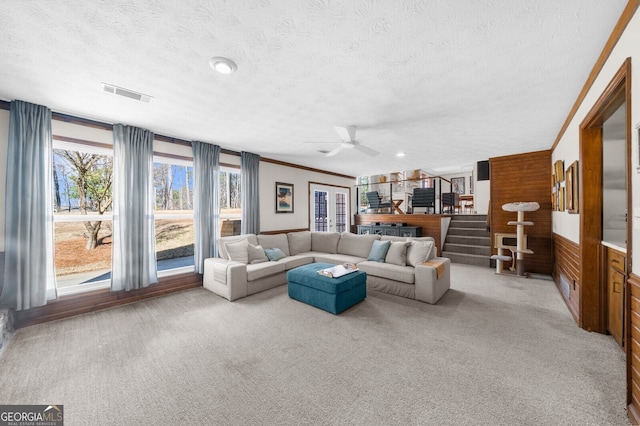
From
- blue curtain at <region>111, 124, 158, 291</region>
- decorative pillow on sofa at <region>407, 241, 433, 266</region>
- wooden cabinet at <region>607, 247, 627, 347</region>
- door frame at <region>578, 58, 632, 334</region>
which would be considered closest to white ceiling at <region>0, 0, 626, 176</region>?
blue curtain at <region>111, 124, 158, 291</region>

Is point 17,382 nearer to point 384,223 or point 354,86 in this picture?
point 354,86

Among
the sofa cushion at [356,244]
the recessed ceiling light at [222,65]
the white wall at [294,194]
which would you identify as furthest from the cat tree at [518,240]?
the recessed ceiling light at [222,65]

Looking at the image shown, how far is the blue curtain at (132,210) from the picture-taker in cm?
347

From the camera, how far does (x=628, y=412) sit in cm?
151

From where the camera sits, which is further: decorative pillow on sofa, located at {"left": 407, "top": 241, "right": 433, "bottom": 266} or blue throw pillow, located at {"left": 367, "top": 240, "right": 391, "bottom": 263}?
blue throw pillow, located at {"left": 367, "top": 240, "right": 391, "bottom": 263}

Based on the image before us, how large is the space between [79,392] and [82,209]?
3.01 metres

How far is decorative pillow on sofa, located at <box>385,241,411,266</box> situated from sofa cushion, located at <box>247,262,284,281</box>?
1.92m

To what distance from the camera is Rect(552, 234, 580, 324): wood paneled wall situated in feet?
9.24

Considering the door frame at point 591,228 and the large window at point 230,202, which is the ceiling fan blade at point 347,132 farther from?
the large window at point 230,202


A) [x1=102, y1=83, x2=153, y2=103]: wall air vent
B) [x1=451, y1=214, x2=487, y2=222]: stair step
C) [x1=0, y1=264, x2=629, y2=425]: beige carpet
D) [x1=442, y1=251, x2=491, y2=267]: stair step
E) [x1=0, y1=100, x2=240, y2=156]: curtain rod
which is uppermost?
[x1=102, y1=83, x2=153, y2=103]: wall air vent

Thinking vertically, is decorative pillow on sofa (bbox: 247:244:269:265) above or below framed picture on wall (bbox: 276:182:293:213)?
below

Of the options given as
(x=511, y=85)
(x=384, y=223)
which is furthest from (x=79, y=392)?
(x=384, y=223)

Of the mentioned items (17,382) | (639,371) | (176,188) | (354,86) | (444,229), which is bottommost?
(17,382)

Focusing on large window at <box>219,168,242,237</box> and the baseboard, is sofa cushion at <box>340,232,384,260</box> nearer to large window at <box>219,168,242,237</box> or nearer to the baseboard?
large window at <box>219,168,242,237</box>
